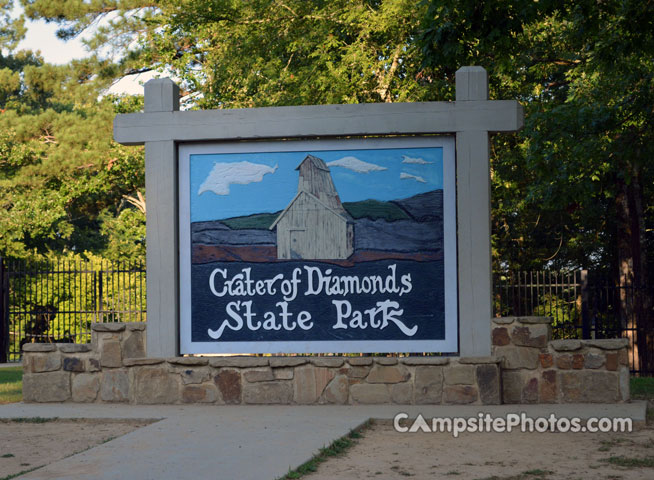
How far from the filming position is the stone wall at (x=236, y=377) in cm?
984

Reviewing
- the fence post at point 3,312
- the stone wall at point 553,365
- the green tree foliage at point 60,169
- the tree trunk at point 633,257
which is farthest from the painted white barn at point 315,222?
the green tree foliage at point 60,169

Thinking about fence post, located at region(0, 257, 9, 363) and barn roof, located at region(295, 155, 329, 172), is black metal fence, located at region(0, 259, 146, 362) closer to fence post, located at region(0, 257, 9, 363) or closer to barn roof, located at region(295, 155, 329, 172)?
fence post, located at region(0, 257, 9, 363)

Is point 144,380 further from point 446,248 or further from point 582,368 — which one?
point 582,368

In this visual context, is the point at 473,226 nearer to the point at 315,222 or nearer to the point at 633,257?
the point at 315,222

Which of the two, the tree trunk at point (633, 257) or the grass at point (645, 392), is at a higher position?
the tree trunk at point (633, 257)

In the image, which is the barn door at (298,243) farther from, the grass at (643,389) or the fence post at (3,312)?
the fence post at (3,312)

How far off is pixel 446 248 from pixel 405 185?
917mm

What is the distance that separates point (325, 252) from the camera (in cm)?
1020

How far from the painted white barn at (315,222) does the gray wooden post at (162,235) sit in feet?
4.41

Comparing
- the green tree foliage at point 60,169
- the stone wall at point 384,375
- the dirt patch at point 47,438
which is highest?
the green tree foliage at point 60,169

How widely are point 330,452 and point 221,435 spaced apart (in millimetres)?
1286

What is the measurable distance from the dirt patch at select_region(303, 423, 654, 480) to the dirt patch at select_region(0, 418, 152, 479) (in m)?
2.46

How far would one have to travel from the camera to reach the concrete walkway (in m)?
6.32

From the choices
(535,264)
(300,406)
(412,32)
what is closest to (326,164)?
(300,406)
